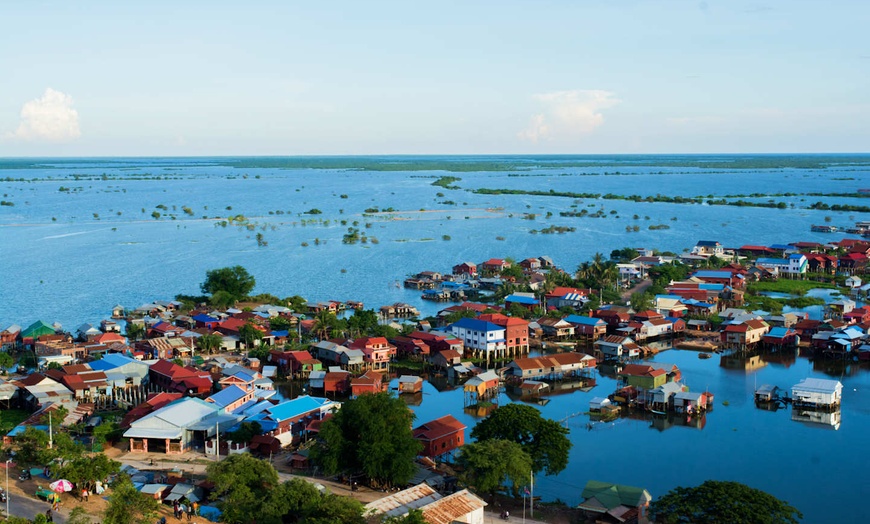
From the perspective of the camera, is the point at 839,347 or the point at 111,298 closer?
the point at 839,347

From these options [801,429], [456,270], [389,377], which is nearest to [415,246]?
[456,270]

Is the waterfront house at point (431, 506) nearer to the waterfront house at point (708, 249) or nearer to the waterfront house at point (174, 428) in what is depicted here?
the waterfront house at point (174, 428)

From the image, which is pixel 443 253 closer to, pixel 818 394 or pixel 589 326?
pixel 589 326

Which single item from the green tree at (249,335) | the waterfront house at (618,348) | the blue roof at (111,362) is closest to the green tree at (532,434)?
the waterfront house at (618,348)

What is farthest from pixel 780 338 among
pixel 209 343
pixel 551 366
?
pixel 209 343

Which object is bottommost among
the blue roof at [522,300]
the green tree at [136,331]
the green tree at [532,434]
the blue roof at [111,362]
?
the green tree at [136,331]

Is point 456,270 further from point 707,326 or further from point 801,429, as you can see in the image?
point 801,429
